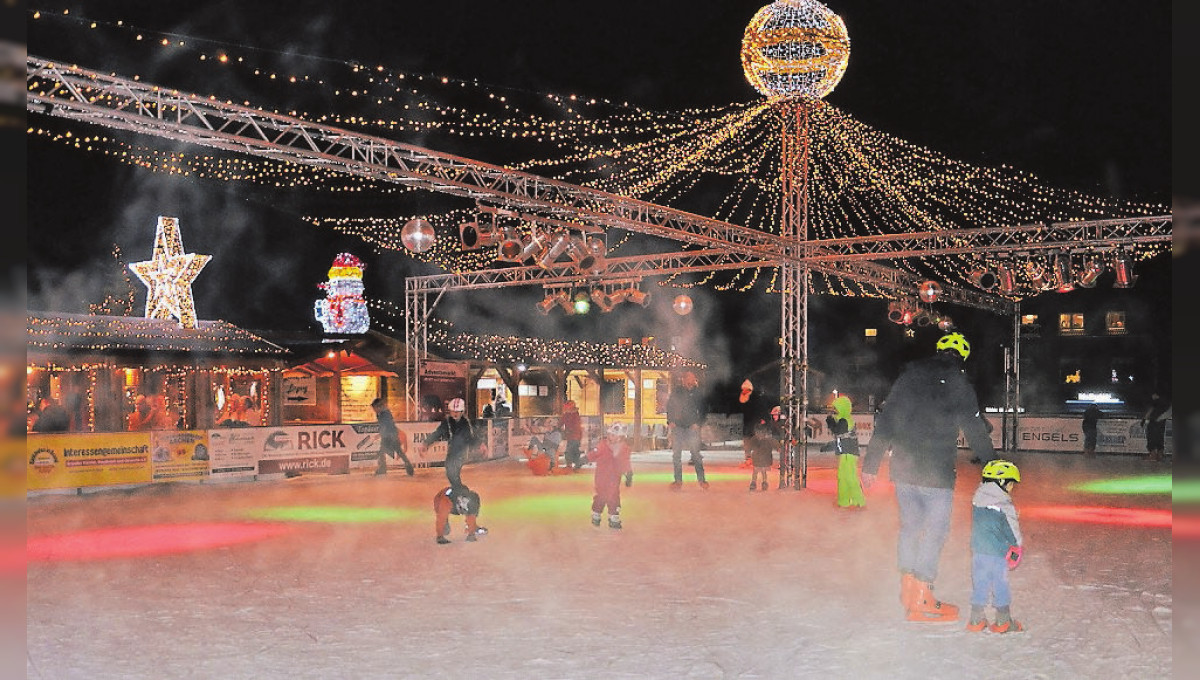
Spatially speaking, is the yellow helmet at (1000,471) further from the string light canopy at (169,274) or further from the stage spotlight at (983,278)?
the string light canopy at (169,274)

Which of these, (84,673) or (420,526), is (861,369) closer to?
(420,526)

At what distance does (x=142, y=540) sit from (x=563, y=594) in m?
5.54

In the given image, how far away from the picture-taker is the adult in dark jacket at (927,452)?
6699 mm

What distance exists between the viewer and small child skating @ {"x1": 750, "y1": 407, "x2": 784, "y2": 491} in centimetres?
1686

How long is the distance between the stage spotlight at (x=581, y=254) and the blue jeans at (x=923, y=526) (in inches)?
436

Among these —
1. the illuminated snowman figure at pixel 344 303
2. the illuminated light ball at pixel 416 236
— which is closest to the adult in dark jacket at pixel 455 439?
the illuminated light ball at pixel 416 236

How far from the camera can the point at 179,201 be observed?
105 feet

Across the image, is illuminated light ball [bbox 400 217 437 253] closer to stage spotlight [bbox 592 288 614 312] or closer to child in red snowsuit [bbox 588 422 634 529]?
child in red snowsuit [bbox 588 422 634 529]

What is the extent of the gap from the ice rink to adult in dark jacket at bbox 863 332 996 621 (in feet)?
1.05

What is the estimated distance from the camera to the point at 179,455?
1752 centimetres

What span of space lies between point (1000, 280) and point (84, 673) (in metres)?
19.0

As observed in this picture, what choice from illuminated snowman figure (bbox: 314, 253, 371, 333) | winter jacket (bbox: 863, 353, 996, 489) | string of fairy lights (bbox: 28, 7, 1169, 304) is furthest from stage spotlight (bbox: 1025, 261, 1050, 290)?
illuminated snowman figure (bbox: 314, 253, 371, 333)

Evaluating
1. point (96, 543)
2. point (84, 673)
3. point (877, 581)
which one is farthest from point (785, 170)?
point (84, 673)

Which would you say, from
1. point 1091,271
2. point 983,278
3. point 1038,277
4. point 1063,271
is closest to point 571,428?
point 983,278
